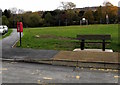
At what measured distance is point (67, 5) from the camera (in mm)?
74062

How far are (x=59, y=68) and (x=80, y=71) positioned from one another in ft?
2.84

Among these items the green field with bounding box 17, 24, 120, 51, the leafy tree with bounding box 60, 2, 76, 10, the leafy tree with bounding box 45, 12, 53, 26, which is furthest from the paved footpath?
the leafy tree with bounding box 60, 2, 76, 10

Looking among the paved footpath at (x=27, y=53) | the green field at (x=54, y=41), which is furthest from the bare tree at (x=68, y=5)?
the paved footpath at (x=27, y=53)

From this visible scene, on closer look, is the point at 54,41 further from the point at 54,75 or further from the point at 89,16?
the point at 89,16

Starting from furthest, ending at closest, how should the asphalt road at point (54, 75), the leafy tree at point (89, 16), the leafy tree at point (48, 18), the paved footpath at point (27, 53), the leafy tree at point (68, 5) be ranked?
the leafy tree at point (68, 5)
the leafy tree at point (48, 18)
the leafy tree at point (89, 16)
the paved footpath at point (27, 53)
the asphalt road at point (54, 75)

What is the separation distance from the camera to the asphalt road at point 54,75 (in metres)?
6.04

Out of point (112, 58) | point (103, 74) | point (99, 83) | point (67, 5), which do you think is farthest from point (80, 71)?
point (67, 5)

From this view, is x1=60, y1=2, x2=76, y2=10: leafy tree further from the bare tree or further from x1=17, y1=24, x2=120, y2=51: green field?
x1=17, y1=24, x2=120, y2=51: green field

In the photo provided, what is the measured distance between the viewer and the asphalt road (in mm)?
6039

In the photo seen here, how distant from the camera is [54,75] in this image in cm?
666

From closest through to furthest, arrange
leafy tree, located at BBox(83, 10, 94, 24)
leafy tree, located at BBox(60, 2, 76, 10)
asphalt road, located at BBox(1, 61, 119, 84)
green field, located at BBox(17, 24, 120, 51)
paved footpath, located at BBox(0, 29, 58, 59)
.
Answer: asphalt road, located at BBox(1, 61, 119, 84) → paved footpath, located at BBox(0, 29, 58, 59) → green field, located at BBox(17, 24, 120, 51) → leafy tree, located at BBox(83, 10, 94, 24) → leafy tree, located at BBox(60, 2, 76, 10)

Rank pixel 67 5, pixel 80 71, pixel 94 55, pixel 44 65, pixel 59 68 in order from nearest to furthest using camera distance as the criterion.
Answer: pixel 80 71 < pixel 59 68 < pixel 44 65 < pixel 94 55 < pixel 67 5

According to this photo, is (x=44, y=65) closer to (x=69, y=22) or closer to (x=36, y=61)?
(x=36, y=61)

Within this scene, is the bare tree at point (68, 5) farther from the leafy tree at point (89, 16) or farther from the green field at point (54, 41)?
the green field at point (54, 41)
